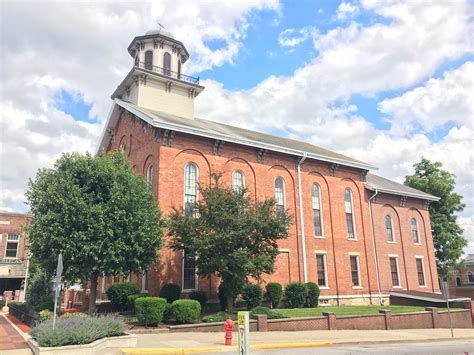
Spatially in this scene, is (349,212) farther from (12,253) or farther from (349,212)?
(12,253)

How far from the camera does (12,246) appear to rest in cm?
4434

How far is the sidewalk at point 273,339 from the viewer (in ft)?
43.8

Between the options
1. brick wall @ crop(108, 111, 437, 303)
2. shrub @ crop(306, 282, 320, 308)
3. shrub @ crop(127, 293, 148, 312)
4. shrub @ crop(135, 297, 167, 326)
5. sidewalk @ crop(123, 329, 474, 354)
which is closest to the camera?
sidewalk @ crop(123, 329, 474, 354)

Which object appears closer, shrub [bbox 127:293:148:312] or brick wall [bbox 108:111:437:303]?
shrub [bbox 127:293:148:312]

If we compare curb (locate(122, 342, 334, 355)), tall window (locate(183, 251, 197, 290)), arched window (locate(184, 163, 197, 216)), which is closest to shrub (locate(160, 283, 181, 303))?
tall window (locate(183, 251, 197, 290))

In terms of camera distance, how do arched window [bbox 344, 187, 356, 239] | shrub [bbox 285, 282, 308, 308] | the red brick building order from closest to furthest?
the red brick building → shrub [bbox 285, 282, 308, 308] → arched window [bbox 344, 187, 356, 239]

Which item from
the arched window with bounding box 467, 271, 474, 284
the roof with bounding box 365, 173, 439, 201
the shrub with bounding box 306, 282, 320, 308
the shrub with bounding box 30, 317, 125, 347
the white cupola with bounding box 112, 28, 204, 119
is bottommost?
the shrub with bounding box 30, 317, 125, 347

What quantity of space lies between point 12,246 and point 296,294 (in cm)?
3436

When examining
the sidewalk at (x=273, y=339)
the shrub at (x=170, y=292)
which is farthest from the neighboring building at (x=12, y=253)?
the sidewalk at (x=273, y=339)

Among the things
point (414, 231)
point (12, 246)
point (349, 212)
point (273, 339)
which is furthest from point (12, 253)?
point (414, 231)

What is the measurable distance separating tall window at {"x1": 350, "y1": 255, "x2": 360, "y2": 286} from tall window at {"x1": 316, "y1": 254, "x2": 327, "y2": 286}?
3.00 m

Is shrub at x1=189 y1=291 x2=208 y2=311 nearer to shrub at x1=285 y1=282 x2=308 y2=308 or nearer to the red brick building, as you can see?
the red brick building

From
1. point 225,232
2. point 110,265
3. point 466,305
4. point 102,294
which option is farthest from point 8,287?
point 466,305

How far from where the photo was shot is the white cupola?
1186 inches
